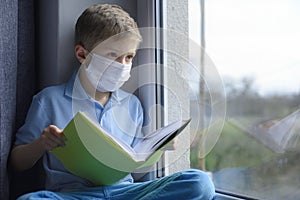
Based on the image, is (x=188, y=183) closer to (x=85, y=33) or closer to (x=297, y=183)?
(x=297, y=183)

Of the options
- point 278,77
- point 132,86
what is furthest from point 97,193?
point 278,77

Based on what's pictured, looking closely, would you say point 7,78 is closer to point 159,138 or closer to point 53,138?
point 53,138

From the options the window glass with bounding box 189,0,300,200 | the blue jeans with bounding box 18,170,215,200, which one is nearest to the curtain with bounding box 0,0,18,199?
the blue jeans with bounding box 18,170,215,200

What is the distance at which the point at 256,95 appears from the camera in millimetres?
942

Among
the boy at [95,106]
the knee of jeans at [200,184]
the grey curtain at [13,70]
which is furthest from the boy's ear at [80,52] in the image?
the knee of jeans at [200,184]

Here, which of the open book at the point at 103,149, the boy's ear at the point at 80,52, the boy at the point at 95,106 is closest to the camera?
the open book at the point at 103,149

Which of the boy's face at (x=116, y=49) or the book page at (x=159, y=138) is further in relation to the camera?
the boy's face at (x=116, y=49)

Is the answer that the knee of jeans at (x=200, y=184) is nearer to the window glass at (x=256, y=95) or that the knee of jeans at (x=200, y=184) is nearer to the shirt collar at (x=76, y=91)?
the window glass at (x=256, y=95)

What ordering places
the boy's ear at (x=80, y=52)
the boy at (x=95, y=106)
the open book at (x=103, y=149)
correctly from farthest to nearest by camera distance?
the boy's ear at (x=80, y=52)
the boy at (x=95, y=106)
the open book at (x=103, y=149)

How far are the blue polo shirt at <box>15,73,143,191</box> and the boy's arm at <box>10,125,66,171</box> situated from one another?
1.3 inches

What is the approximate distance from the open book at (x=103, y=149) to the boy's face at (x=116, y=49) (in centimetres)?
22

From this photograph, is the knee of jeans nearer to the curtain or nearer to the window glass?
the window glass

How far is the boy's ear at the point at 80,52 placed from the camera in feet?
3.57

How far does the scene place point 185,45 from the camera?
105 cm
